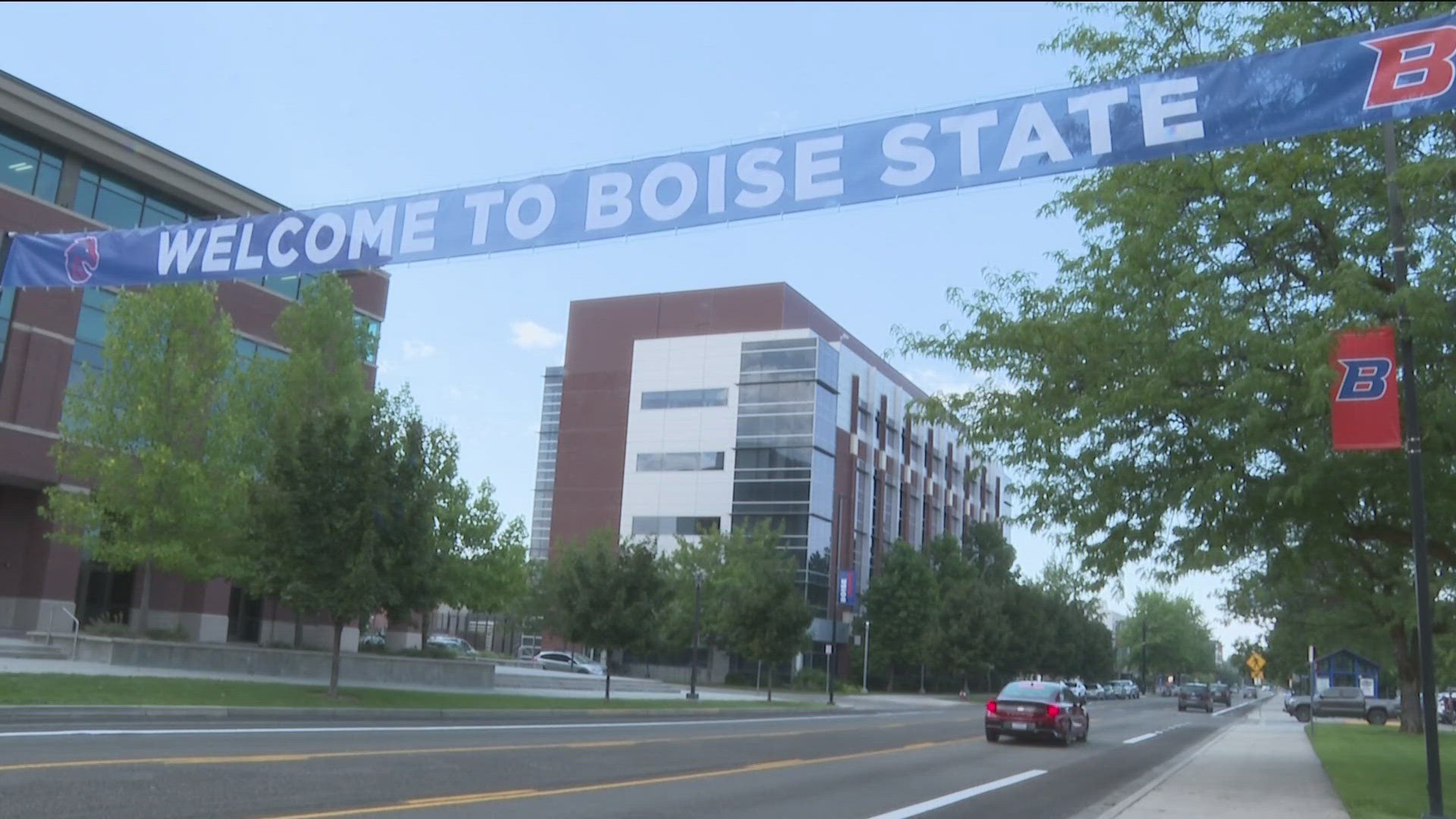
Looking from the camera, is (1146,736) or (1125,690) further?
(1125,690)

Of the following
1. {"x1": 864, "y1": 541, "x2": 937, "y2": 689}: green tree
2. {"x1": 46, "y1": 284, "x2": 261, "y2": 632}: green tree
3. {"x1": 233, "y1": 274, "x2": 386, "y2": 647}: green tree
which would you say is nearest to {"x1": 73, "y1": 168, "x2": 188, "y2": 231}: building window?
{"x1": 233, "y1": 274, "x2": 386, "y2": 647}: green tree

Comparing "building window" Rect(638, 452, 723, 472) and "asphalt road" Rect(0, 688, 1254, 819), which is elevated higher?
"building window" Rect(638, 452, 723, 472)

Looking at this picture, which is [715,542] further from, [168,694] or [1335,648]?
[168,694]

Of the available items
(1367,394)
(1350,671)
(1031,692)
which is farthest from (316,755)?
(1350,671)

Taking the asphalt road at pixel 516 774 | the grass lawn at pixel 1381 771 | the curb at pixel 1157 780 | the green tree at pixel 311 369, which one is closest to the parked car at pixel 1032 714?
the asphalt road at pixel 516 774

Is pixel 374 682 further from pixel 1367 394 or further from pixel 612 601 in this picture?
pixel 1367 394

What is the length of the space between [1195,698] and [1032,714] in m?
43.4

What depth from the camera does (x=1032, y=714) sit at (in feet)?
89.2

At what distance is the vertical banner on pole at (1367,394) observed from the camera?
39.8ft

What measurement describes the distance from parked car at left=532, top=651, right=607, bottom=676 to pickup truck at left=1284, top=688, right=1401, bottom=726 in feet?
107

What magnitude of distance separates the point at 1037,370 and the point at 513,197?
7.66 m

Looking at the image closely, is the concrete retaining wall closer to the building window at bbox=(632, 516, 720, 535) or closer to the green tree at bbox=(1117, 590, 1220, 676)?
the building window at bbox=(632, 516, 720, 535)

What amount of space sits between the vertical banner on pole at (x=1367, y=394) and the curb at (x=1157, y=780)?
4.70m

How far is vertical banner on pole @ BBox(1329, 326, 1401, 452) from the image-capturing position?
39.8 ft
